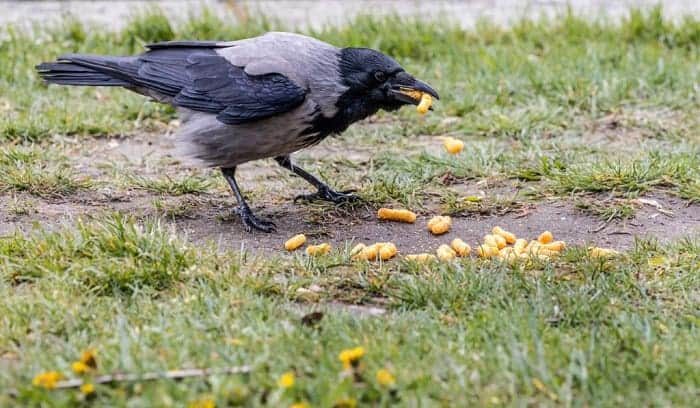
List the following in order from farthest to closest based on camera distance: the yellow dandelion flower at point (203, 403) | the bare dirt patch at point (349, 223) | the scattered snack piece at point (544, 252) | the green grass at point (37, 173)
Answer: the green grass at point (37, 173) → the bare dirt patch at point (349, 223) → the scattered snack piece at point (544, 252) → the yellow dandelion flower at point (203, 403)

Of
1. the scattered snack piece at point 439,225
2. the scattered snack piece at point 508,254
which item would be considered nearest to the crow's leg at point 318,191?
the scattered snack piece at point 439,225

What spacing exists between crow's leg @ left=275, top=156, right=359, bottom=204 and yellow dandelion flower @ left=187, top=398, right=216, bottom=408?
2.96 metres

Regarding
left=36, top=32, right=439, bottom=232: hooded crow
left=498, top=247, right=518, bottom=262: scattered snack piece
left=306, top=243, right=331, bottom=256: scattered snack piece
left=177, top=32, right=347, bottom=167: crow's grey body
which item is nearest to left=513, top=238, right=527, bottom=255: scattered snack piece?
left=498, top=247, right=518, bottom=262: scattered snack piece

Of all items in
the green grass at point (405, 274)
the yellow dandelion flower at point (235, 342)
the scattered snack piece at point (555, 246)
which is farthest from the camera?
the scattered snack piece at point (555, 246)

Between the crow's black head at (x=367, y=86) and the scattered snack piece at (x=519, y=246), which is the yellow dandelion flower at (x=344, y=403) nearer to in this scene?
the scattered snack piece at (x=519, y=246)

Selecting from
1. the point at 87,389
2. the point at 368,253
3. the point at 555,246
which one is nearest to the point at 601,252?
the point at 555,246

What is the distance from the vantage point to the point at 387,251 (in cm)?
531

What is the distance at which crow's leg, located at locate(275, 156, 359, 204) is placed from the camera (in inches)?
251

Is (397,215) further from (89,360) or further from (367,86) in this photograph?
(89,360)

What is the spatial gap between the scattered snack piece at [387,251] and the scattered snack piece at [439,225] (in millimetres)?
503

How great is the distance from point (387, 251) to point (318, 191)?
1.33 meters

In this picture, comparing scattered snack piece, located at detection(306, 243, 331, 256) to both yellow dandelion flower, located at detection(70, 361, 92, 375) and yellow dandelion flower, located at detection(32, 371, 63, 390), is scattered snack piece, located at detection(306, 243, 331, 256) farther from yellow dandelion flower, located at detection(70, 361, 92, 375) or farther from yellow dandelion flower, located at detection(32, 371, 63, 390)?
yellow dandelion flower, located at detection(32, 371, 63, 390)

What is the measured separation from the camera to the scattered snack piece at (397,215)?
606 cm

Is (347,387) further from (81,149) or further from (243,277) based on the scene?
(81,149)
